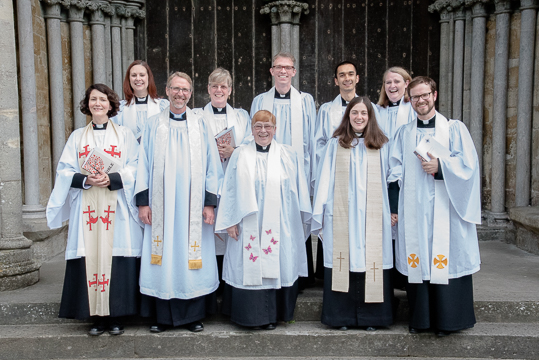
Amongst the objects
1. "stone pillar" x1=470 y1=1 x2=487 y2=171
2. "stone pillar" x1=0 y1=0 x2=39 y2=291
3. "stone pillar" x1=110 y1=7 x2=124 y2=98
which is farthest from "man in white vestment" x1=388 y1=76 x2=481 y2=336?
"stone pillar" x1=110 y1=7 x2=124 y2=98

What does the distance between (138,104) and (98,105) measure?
613mm

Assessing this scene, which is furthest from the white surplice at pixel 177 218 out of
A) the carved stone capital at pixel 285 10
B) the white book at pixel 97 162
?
Answer: the carved stone capital at pixel 285 10

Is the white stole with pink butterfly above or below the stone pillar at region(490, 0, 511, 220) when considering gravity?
below

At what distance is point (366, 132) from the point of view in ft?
12.6

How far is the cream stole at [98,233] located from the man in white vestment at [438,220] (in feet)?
6.54

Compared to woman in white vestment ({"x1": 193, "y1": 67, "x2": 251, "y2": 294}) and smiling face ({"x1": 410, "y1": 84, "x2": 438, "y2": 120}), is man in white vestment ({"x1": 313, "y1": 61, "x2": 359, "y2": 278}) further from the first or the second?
smiling face ({"x1": 410, "y1": 84, "x2": 438, "y2": 120})

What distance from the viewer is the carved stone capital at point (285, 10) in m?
6.59

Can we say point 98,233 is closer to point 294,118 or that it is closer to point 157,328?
point 157,328

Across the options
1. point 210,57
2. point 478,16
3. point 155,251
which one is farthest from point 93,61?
point 478,16

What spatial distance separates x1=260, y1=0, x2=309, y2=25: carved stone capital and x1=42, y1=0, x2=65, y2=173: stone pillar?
7.71ft

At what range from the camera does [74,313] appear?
380 centimetres

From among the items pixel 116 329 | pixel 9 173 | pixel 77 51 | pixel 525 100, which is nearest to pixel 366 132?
pixel 116 329

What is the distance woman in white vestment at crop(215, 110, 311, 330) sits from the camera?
12.5 ft

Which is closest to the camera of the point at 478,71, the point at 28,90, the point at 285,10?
the point at 28,90
